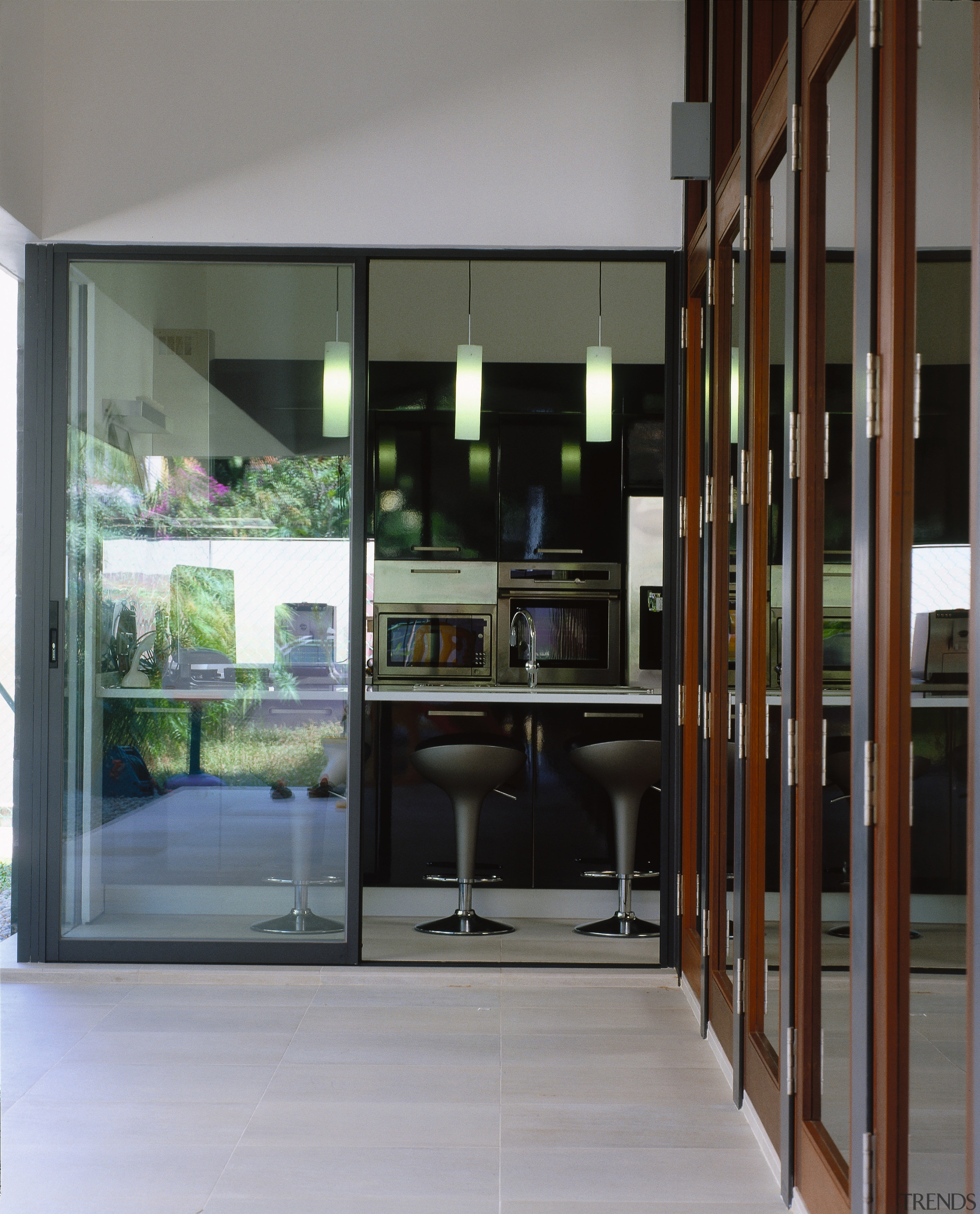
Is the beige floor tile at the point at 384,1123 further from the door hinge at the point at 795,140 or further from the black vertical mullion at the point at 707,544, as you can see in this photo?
the door hinge at the point at 795,140

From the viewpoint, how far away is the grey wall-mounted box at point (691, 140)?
3.35 meters

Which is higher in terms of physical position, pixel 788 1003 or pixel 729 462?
pixel 729 462

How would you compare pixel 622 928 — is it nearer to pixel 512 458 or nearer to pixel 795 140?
pixel 512 458

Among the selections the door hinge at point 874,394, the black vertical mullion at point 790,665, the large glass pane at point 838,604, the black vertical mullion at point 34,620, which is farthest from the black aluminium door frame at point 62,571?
the door hinge at point 874,394

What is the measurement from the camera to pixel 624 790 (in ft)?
14.5

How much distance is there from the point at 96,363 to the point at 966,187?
10.6 feet

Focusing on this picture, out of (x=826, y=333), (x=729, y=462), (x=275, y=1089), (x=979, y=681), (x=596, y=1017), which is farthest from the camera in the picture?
(x=596, y=1017)

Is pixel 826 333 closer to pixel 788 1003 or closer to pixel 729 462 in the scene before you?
pixel 729 462

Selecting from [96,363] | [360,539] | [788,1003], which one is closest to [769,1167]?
[788,1003]

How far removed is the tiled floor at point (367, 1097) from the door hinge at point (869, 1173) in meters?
0.59

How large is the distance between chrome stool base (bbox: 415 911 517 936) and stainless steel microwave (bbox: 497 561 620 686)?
187cm

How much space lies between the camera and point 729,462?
3.18 meters

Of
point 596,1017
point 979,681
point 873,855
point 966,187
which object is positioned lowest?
point 596,1017

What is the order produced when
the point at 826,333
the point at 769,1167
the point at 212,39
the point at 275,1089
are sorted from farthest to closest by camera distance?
the point at 212,39, the point at 275,1089, the point at 769,1167, the point at 826,333
